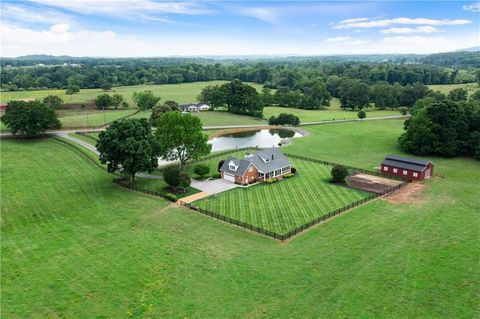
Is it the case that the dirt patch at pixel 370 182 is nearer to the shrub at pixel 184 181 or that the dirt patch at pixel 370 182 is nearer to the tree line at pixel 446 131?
the tree line at pixel 446 131

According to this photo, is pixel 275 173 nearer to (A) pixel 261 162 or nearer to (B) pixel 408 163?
(A) pixel 261 162

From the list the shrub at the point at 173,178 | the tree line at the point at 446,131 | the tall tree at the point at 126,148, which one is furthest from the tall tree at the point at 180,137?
the tree line at the point at 446,131

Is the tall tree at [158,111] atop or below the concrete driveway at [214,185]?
atop

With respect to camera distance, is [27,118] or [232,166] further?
[27,118]

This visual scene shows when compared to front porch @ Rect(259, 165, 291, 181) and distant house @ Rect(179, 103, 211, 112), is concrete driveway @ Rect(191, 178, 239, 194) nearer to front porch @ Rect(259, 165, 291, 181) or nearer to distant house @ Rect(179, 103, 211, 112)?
front porch @ Rect(259, 165, 291, 181)

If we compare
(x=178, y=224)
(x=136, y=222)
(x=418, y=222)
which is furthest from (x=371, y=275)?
(x=136, y=222)

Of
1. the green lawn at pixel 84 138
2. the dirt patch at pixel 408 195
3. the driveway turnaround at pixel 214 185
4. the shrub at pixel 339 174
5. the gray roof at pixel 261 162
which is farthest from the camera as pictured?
the green lawn at pixel 84 138

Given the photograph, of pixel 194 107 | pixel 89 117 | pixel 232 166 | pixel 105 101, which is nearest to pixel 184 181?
pixel 232 166
